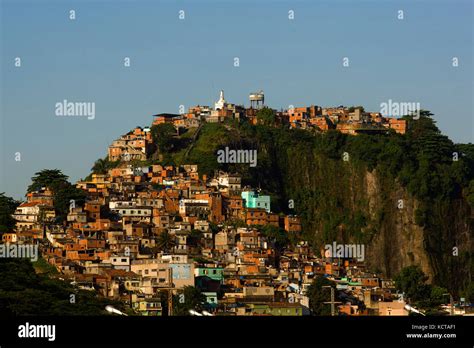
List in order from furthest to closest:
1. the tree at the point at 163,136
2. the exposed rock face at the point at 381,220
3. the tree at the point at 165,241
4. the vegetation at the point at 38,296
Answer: the tree at the point at 163,136
the exposed rock face at the point at 381,220
the tree at the point at 165,241
the vegetation at the point at 38,296

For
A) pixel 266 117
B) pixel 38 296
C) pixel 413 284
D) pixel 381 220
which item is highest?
pixel 266 117

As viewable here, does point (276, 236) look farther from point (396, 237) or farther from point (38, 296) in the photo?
point (38, 296)

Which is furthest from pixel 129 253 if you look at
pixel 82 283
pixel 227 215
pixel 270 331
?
pixel 270 331

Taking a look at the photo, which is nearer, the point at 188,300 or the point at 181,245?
the point at 188,300

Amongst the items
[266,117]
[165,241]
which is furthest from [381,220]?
[165,241]

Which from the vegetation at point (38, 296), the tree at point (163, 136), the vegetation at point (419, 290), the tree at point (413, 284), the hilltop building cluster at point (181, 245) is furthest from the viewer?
the tree at point (163, 136)

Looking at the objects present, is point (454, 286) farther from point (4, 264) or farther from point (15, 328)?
point (15, 328)

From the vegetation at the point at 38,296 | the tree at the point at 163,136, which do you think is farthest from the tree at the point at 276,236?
the vegetation at the point at 38,296

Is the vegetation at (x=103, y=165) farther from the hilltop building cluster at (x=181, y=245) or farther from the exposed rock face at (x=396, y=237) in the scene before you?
the exposed rock face at (x=396, y=237)

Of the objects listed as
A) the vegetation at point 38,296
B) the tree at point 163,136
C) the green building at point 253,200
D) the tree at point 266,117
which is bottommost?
the vegetation at point 38,296
